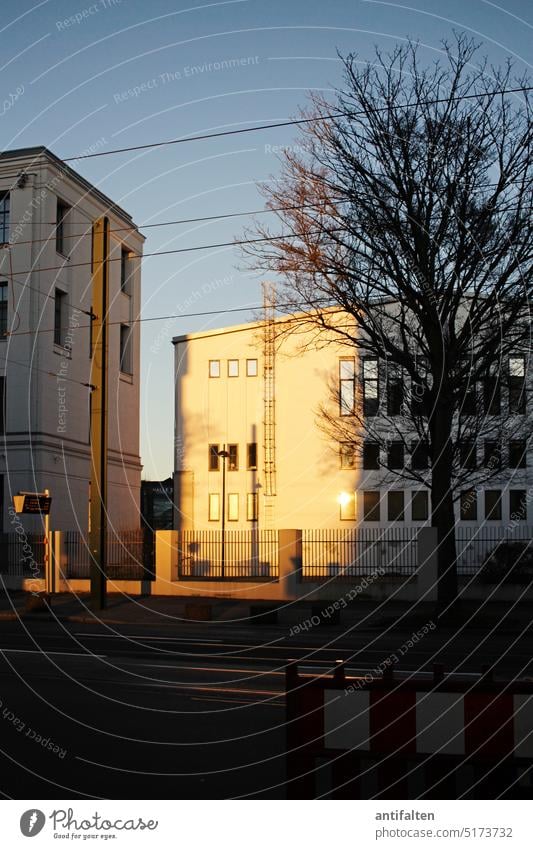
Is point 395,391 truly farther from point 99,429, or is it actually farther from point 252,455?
point 252,455

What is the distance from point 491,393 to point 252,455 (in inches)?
929

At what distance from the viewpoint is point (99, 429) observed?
87.1 feet

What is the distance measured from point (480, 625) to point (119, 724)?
47.5ft

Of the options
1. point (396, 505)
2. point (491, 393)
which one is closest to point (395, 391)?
point (491, 393)

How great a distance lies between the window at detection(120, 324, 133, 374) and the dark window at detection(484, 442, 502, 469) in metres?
24.7

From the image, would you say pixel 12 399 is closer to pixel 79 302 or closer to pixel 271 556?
pixel 79 302

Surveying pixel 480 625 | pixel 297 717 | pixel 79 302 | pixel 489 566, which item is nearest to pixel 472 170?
pixel 480 625

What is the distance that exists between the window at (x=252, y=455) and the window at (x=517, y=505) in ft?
39.1

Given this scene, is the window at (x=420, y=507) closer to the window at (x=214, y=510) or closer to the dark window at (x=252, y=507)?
the dark window at (x=252, y=507)

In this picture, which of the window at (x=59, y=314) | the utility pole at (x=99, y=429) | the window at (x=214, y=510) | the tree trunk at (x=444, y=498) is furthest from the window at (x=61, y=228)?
the tree trunk at (x=444, y=498)

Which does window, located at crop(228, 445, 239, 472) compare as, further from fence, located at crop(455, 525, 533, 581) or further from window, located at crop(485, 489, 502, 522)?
fence, located at crop(455, 525, 533, 581)

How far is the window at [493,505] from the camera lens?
1683 inches

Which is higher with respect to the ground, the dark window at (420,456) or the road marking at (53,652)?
the dark window at (420,456)

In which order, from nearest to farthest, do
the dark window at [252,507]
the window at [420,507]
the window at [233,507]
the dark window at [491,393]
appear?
the dark window at [491,393] < the window at [420,507] < the dark window at [252,507] < the window at [233,507]
